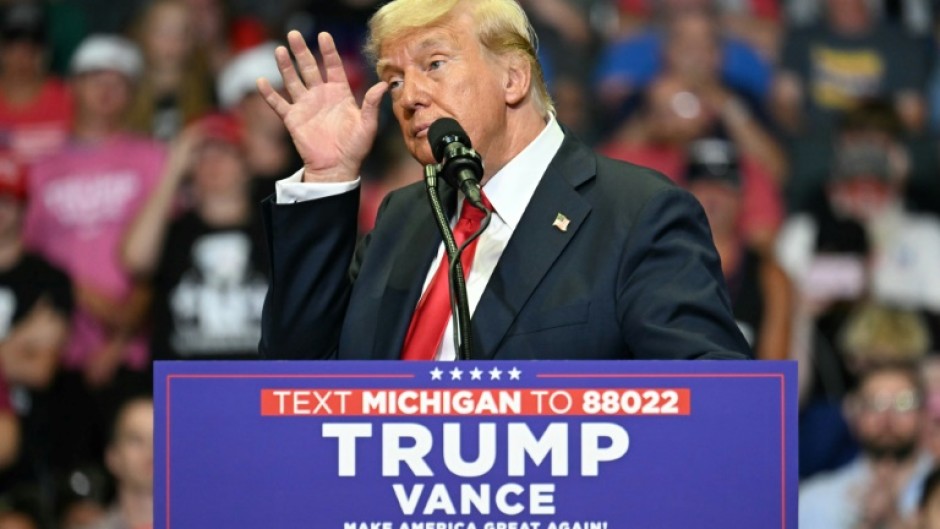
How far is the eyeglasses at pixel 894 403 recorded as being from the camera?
4543mm

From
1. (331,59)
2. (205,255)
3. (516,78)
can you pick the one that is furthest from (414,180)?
(331,59)

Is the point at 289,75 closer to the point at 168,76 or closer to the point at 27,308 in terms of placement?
the point at 27,308

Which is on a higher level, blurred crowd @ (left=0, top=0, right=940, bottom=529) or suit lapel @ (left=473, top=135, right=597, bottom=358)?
blurred crowd @ (left=0, top=0, right=940, bottom=529)

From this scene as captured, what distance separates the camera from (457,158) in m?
2.07

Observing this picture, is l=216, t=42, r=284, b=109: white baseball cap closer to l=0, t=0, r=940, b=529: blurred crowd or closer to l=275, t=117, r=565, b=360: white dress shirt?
l=0, t=0, r=940, b=529: blurred crowd

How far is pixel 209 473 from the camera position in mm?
1809

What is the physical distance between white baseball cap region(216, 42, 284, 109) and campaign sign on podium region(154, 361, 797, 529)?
3.61 metres

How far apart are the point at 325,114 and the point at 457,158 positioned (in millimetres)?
327

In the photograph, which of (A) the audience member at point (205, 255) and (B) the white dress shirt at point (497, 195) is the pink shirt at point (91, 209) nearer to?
(A) the audience member at point (205, 255)

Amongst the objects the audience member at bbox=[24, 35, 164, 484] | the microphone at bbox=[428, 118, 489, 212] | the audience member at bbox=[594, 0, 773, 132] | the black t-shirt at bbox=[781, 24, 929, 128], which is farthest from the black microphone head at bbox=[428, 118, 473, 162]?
the black t-shirt at bbox=[781, 24, 929, 128]

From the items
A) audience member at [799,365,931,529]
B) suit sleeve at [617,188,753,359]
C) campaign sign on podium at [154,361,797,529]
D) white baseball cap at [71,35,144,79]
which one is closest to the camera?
campaign sign on podium at [154,361,797,529]

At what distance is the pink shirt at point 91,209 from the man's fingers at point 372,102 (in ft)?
9.92

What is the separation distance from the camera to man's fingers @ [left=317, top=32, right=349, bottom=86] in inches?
88.7

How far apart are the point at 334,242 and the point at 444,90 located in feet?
1.01
